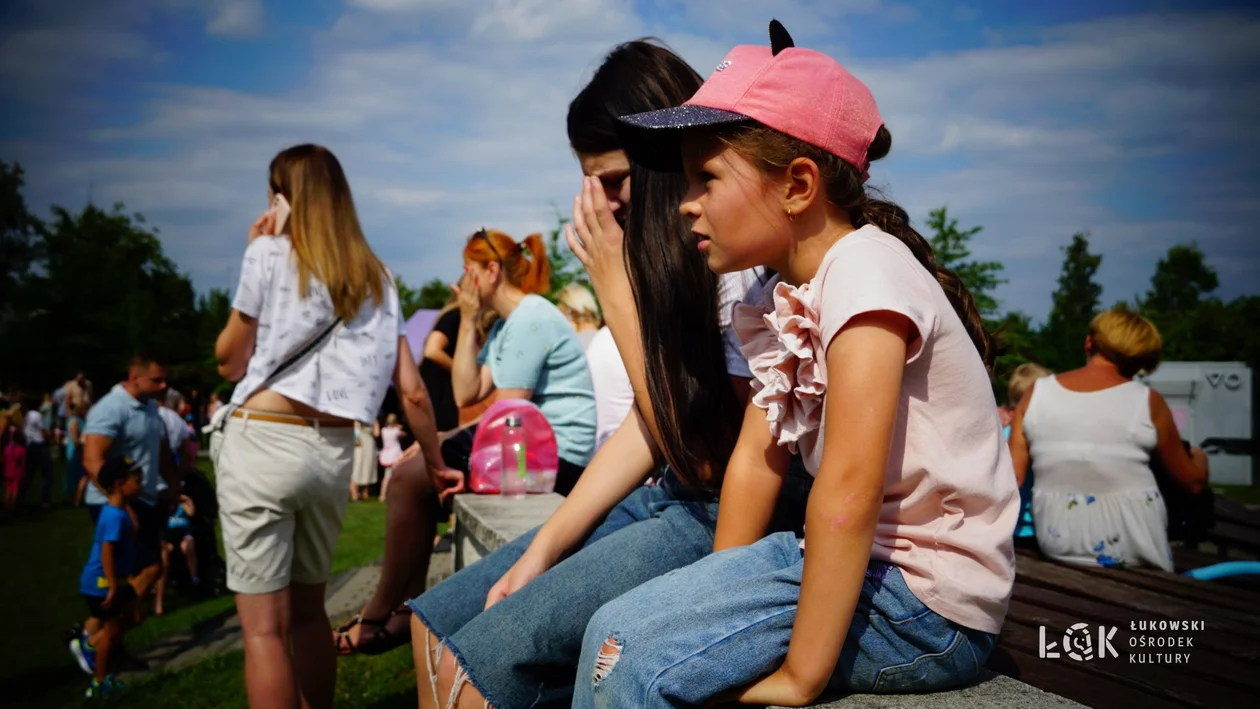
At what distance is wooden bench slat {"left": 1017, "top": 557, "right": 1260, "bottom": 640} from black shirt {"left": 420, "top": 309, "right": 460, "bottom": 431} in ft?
14.0

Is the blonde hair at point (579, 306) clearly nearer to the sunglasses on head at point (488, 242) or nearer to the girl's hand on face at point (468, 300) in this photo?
the girl's hand on face at point (468, 300)

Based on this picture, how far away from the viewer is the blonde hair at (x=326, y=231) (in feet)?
12.1

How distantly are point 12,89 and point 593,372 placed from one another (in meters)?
30.4

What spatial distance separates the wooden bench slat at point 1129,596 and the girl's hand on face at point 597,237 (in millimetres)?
2107

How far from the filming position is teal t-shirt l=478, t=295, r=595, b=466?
13.6 ft

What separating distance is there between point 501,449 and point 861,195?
2537 mm

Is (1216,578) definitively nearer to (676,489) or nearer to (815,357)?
(676,489)

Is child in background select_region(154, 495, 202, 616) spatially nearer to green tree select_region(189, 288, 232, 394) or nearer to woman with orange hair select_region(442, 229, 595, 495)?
woman with orange hair select_region(442, 229, 595, 495)

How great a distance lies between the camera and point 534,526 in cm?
323

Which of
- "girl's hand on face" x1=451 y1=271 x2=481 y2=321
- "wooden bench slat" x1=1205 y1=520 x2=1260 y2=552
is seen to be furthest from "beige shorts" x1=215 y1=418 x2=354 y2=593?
"wooden bench slat" x1=1205 y1=520 x2=1260 y2=552

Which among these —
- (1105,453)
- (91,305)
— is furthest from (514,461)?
(91,305)

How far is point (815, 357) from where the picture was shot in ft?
5.18

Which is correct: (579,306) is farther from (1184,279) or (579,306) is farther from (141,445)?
(1184,279)

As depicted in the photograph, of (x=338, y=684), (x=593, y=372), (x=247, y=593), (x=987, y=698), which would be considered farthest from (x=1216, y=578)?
(x=338, y=684)
